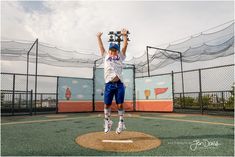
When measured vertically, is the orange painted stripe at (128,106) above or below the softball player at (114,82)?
below

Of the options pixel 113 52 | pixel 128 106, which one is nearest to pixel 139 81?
pixel 128 106

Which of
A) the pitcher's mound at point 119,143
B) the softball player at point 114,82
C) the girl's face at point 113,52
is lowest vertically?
the pitcher's mound at point 119,143

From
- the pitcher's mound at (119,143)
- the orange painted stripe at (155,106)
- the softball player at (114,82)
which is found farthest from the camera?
the orange painted stripe at (155,106)

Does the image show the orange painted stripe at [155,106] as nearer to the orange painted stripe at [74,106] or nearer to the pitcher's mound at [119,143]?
the orange painted stripe at [74,106]

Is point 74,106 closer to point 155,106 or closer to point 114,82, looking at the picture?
point 155,106

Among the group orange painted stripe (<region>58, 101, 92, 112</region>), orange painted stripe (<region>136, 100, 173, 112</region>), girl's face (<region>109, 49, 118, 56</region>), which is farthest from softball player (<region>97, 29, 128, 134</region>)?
orange painted stripe (<region>58, 101, 92, 112</region>)

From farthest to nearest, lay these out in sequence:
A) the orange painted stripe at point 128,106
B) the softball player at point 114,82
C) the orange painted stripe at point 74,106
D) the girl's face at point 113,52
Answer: the orange painted stripe at point 74,106 < the orange painted stripe at point 128,106 < the girl's face at point 113,52 < the softball player at point 114,82

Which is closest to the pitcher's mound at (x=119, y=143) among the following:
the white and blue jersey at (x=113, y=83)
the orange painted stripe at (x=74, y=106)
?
the white and blue jersey at (x=113, y=83)

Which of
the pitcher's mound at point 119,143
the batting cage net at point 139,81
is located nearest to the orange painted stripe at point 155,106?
the batting cage net at point 139,81

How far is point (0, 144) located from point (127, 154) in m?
2.51

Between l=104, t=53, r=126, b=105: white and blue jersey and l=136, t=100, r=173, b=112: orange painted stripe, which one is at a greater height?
l=104, t=53, r=126, b=105: white and blue jersey

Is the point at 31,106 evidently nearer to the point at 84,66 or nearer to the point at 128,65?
the point at 84,66

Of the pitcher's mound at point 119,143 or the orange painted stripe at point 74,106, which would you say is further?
the orange painted stripe at point 74,106

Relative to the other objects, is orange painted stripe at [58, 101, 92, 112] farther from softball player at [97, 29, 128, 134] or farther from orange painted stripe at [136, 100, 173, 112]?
softball player at [97, 29, 128, 134]
